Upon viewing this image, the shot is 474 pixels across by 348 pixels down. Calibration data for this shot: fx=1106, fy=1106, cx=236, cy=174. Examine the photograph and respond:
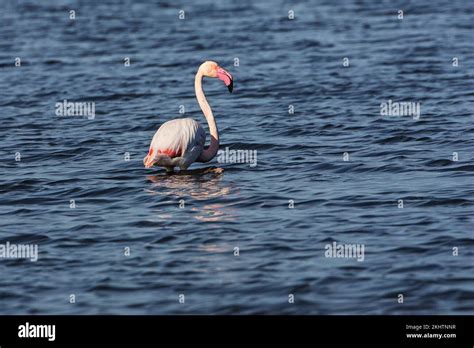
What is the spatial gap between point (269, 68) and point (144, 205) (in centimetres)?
1199

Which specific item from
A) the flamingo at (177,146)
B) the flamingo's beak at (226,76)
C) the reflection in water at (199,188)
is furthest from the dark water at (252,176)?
the flamingo's beak at (226,76)

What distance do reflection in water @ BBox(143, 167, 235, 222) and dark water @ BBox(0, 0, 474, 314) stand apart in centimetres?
5

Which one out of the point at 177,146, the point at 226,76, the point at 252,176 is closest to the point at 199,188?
the point at 177,146

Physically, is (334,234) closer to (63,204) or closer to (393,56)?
(63,204)

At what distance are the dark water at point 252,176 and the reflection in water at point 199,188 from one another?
49 mm

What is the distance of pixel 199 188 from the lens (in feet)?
50.8

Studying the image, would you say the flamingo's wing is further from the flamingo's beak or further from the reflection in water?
the flamingo's beak

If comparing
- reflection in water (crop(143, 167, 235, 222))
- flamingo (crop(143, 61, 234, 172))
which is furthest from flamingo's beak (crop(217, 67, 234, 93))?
reflection in water (crop(143, 167, 235, 222))

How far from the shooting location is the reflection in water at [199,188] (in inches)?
556

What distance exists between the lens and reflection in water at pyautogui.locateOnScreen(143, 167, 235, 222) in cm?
1412

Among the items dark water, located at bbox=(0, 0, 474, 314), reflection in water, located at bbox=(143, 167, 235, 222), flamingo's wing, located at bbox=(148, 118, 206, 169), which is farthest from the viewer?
flamingo's wing, located at bbox=(148, 118, 206, 169)

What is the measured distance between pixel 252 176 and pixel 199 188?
3.48ft

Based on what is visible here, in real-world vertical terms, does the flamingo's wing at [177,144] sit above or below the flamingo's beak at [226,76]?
below

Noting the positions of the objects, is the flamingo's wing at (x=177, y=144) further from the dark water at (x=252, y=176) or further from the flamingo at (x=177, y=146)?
the dark water at (x=252, y=176)
